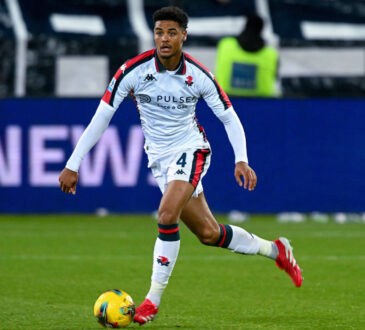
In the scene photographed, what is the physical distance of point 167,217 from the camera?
20.6ft

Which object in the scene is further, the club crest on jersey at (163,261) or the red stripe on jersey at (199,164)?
the red stripe on jersey at (199,164)

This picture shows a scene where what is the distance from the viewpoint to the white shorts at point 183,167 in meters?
6.55

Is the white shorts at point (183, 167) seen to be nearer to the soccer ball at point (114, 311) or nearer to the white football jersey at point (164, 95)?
the white football jersey at point (164, 95)

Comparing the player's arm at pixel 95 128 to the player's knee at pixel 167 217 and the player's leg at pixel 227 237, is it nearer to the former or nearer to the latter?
the player's knee at pixel 167 217

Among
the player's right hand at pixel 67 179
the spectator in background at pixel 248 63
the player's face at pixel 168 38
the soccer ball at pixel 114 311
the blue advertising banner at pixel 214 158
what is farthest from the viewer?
the spectator in background at pixel 248 63

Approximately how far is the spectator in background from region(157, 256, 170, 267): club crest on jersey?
6963mm

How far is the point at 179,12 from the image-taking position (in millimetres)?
6453

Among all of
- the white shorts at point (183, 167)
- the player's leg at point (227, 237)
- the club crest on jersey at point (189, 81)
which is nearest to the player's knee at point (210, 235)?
the player's leg at point (227, 237)

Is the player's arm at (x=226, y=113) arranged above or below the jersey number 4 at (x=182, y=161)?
above

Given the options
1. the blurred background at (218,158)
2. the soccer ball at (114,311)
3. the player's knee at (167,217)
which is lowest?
the blurred background at (218,158)

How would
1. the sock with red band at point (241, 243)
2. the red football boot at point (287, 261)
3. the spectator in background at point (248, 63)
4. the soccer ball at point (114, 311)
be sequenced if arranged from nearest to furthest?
the soccer ball at point (114, 311) < the sock with red band at point (241, 243) < the red football boot at point (287, 261) < the spectator in background at point (248, 63)

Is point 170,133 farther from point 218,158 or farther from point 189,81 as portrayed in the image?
point 218,158

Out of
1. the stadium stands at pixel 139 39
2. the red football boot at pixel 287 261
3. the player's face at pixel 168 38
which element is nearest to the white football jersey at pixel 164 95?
the player's face at pixel 168 38

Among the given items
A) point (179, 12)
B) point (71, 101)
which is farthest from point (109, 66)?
point (179, 12)
